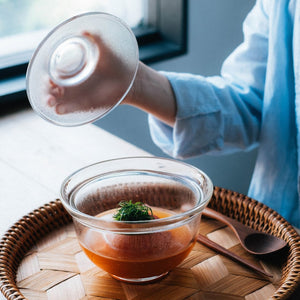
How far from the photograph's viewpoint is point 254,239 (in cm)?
63

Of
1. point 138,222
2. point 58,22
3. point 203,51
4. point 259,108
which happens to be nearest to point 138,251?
Result: point 138,222

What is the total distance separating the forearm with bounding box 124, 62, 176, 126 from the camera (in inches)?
31.3

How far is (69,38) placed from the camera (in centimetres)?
56

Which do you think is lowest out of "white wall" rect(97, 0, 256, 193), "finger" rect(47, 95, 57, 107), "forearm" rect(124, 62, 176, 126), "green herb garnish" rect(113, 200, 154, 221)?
"white wall" rect(97, 0, 256, 193)

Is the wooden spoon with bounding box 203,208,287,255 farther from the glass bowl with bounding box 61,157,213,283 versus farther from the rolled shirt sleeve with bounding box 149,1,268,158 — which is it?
the rolled shirt sleeve with bounding box 149,1,268,158

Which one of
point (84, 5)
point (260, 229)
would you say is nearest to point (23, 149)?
point (260, 229)

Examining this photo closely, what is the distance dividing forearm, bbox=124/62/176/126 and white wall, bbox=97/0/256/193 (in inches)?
26.0

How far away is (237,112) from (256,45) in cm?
14

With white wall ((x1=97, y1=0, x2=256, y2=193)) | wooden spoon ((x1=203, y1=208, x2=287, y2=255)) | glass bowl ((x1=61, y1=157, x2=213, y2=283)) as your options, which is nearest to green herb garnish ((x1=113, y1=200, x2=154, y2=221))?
glass bowl ((x1=61, y1=157, x2=213, y2=283))

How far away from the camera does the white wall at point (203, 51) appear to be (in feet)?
5.05

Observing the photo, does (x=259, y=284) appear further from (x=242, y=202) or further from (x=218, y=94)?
(x=218, y=94)

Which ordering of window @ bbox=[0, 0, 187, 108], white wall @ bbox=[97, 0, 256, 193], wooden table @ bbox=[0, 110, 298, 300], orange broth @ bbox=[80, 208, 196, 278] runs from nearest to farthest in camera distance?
1. orange broth @ bbox=[80, 208, 196, 278]
2. wooden table @ bbox=[0, 110, 298, 300]
3. window @ bbox=[0, 0, 187, 108]
4. white wall @ bbox=[97, 0, 256, 193]

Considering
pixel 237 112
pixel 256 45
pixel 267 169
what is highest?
pixel 256 45

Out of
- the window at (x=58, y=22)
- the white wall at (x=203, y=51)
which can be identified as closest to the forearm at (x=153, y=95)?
the window at (x=58, y=22)
